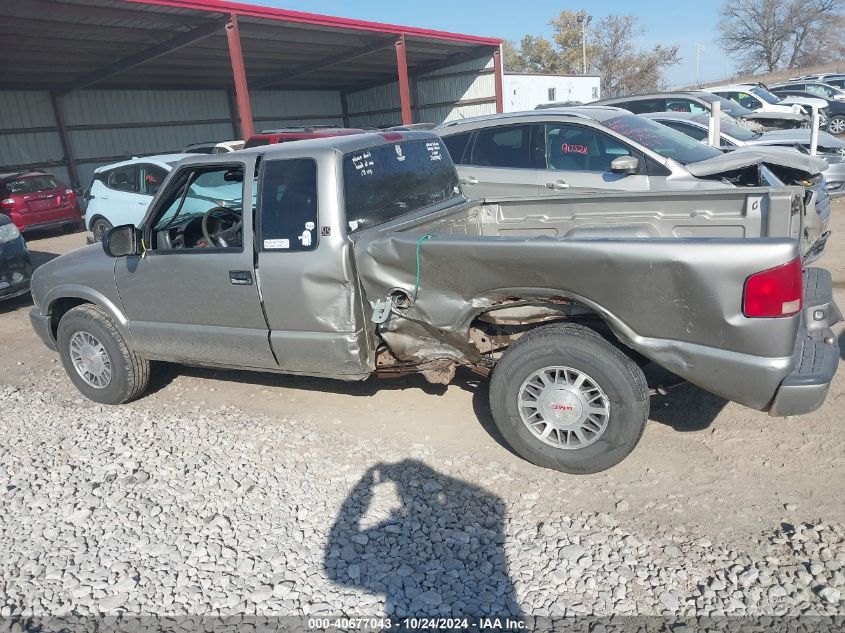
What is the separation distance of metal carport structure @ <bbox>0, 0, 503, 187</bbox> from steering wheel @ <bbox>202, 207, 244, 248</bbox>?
Result: 1092 cm

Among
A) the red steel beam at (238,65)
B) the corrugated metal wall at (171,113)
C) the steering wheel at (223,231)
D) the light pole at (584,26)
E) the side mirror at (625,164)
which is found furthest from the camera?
the light pole at (584,26)

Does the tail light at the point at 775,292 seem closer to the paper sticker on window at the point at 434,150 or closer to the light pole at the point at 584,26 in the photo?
the paper sticker on window at the point at 434,150

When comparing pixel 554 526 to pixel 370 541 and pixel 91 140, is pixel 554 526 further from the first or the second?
pixel 91 140

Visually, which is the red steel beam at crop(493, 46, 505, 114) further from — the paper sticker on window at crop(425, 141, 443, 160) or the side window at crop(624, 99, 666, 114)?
the paper sticker on window at crop(425, 141, 443, 160)

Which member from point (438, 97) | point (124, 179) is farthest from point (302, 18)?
point (438, 97)

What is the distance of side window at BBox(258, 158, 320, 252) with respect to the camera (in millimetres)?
3997

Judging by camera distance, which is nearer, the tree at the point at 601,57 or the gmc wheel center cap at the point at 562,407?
the gmc wheel center cap at the point at 562,407

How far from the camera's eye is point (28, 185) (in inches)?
560

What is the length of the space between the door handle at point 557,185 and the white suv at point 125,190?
266 inches

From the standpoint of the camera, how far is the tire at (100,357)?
501cm

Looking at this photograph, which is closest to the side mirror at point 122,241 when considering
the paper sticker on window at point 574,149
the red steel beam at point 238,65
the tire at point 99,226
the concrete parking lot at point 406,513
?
the concrete parking lot at point 406,513

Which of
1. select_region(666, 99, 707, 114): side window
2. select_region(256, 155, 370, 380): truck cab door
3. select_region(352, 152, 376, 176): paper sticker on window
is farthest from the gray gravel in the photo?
select_region(666, 99, 707, 114): side window

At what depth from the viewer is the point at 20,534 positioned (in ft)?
11.7

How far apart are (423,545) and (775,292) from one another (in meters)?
2.02
